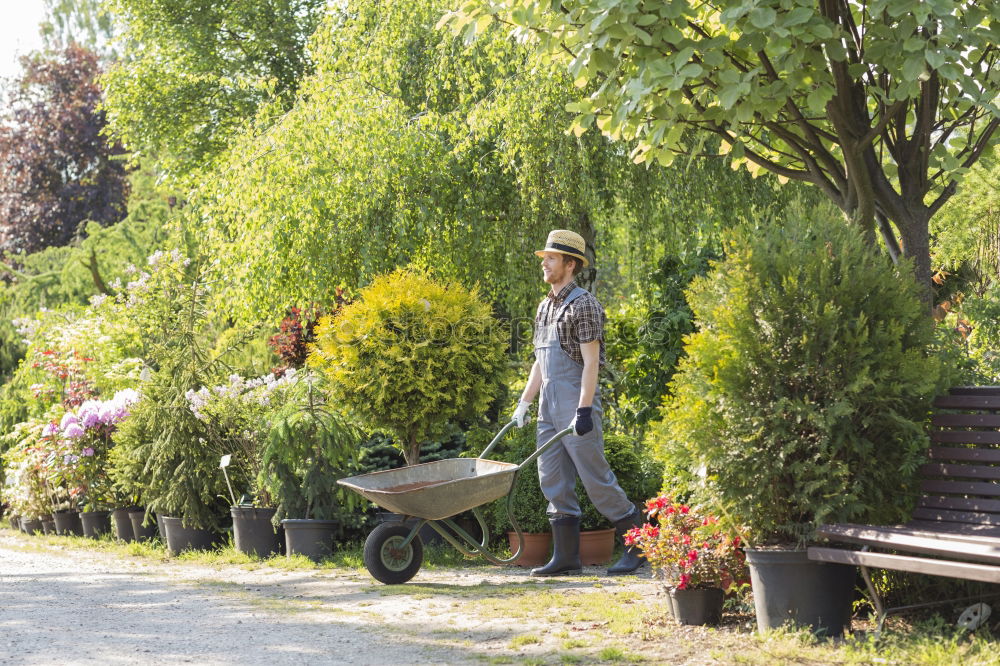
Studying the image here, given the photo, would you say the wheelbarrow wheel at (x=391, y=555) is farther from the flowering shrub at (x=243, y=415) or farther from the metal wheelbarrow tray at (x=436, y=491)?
the flowering shrub at (x=243, y=415)

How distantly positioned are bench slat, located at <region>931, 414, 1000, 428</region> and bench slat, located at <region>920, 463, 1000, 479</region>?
0.55 feet

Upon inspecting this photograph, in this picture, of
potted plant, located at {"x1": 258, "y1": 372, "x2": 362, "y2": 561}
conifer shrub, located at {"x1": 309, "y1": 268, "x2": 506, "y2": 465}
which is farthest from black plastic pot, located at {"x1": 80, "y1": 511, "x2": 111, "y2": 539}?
conifer shrub, located at {"x1": 309, "y1": 268, "x2": 506, "y2": 465}

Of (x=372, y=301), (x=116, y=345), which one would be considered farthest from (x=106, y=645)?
(x=116, y=345)

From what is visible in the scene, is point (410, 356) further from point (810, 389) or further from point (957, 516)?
point (957, 516)

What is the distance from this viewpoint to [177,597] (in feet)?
20.3

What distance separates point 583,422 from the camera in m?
5.74

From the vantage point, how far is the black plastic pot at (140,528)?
30.7 ft

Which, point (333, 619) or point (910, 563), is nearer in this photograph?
point (910, 563)

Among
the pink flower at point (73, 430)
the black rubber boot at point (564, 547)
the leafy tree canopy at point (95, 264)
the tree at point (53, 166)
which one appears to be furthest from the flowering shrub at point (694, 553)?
the tree at point (53, 166)

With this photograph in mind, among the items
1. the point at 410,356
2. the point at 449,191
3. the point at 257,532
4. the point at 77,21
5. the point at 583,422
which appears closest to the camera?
the point at 583,422

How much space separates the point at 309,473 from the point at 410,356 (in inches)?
43.7

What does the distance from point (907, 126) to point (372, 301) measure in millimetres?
3561

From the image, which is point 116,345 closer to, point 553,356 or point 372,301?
point 372,301

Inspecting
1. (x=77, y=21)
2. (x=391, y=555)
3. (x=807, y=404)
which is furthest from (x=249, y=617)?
(x=77, y=21)
